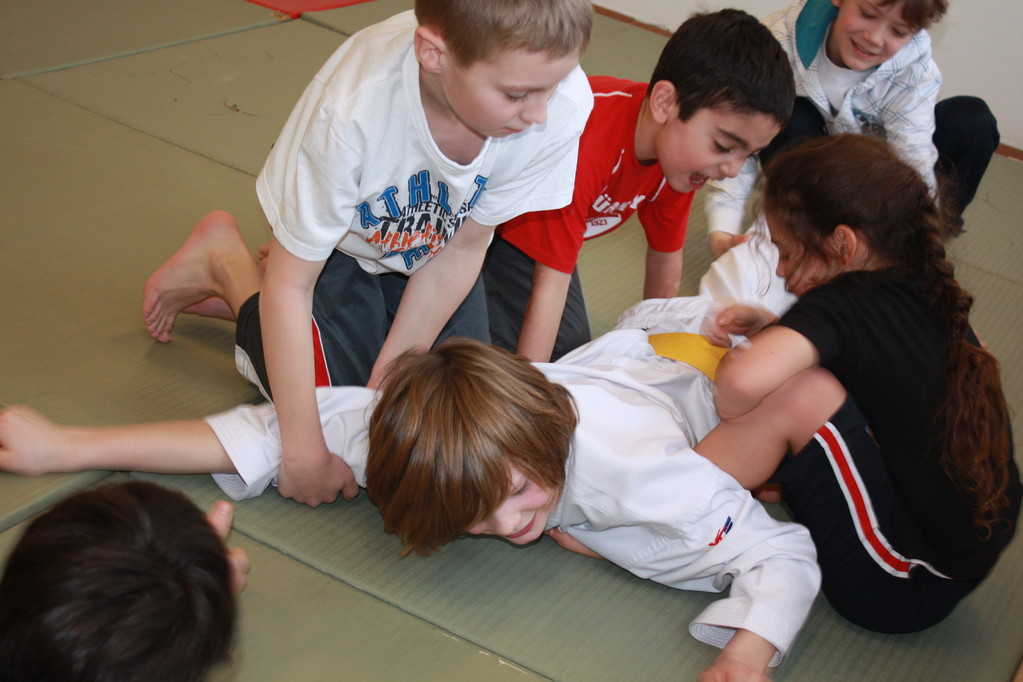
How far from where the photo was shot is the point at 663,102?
168 cm

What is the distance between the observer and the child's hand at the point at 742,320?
1494 mm

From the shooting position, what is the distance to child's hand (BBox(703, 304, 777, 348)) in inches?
58.8

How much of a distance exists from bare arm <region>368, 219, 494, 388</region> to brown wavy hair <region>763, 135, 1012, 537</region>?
479mm

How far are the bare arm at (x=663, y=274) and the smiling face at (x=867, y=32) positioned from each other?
722mm

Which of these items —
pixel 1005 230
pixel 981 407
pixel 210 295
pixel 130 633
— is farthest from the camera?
pixel 1005 230


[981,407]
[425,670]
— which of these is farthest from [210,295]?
[981,407]

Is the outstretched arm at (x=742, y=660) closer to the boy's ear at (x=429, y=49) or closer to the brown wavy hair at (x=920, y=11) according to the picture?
the boy's ear at (x=429, y=49)

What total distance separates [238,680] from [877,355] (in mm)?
925

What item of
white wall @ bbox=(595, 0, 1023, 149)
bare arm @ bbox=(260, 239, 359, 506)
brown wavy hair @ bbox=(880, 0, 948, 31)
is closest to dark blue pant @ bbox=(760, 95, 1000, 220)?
brown wavy hair @ bbox=(880, 0, 948, 31)

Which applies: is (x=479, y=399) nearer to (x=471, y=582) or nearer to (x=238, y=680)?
(x=471, y=582)

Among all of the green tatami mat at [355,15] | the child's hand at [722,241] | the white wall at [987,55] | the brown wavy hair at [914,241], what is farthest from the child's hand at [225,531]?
the white wall at [987,55]

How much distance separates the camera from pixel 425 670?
1154 millimetres

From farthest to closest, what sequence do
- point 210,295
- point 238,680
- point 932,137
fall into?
point 932,137 < point 210,295 < point 238,680

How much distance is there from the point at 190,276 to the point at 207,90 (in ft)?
3.62
